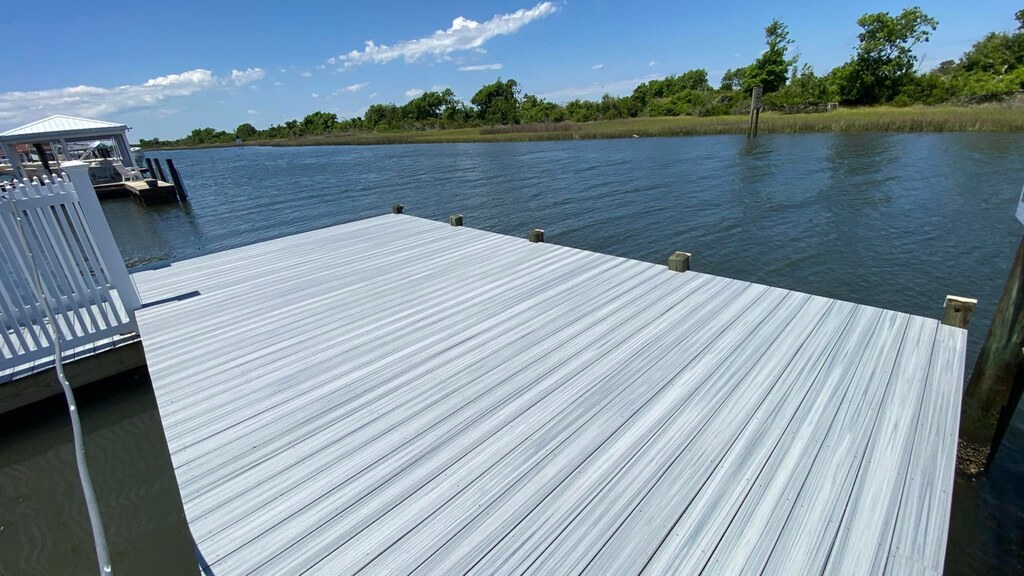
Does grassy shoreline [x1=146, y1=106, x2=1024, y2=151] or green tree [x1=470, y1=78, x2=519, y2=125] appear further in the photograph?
green tree [x1=470, y1=78, x2=519, y2=125]

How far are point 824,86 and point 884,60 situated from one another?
14.4 feet

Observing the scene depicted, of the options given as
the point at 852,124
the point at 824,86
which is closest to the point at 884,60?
the point at 824,86

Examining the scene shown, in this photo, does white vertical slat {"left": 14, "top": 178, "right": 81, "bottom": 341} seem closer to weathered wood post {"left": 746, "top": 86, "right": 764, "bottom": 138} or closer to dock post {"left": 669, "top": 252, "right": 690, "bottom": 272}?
dock post {"left": 669, "top": 252, "right": 690, "bottom": 272}

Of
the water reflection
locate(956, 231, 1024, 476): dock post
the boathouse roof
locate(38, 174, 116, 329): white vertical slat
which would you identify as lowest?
the water reflection

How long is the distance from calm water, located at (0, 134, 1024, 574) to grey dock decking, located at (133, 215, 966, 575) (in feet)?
3.80

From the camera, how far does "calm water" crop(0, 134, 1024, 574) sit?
10.9 feet

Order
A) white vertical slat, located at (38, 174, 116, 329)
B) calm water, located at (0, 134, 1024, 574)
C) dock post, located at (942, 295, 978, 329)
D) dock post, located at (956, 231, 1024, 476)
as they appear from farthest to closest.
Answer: white vertical slat, located at (38, 174, 116, 329) < dock post, located at (942, 295, 978, 329) < calm water, located at (0, 134, 1024, 574) < dock post, located at (956, 231, 1024, 476)

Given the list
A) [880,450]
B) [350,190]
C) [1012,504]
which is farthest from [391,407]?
[350,190]

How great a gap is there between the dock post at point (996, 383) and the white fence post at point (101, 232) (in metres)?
7.36

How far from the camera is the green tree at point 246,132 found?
4414 inches

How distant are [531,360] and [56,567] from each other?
356 centimetres

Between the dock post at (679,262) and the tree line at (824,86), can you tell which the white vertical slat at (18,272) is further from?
the tree line at (824,86)

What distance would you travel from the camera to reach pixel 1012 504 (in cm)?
330

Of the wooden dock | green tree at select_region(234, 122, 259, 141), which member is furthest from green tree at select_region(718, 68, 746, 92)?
green tree at select_region(234, 122, 259, 141)
